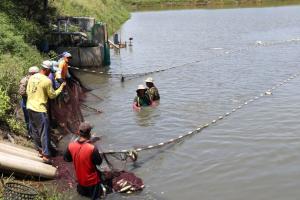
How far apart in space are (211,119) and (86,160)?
6.79 metres

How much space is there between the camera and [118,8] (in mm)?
57688

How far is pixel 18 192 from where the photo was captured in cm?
710

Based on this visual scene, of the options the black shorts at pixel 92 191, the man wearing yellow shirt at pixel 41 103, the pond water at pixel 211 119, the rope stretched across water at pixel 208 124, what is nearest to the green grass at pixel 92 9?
the pond water at pixel 211 119

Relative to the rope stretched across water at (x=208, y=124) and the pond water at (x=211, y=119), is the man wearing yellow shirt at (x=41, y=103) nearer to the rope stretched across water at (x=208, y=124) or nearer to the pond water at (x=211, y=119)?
the rope stretched across water at (x=208, y=124)

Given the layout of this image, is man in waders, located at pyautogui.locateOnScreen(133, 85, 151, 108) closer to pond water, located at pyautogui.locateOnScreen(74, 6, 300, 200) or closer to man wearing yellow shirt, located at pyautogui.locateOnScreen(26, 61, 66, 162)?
pond water, located at pyautogui.locateOnScreen(74, 6, 300, 200)

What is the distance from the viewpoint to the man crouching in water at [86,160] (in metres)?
7.25

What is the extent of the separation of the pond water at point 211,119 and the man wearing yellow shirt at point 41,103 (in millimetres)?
2021

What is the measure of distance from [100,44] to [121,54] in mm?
5216

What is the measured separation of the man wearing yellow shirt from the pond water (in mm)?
2021

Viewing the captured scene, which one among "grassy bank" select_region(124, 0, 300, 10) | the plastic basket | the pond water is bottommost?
the pond water

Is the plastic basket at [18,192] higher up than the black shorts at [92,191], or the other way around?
the plastic basket at [18,192]

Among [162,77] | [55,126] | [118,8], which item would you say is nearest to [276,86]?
[162,77]

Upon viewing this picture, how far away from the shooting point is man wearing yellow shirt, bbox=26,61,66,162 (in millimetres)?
9227

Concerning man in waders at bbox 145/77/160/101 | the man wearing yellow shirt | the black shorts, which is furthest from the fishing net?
man in waders at bbox 145/77/160/101
